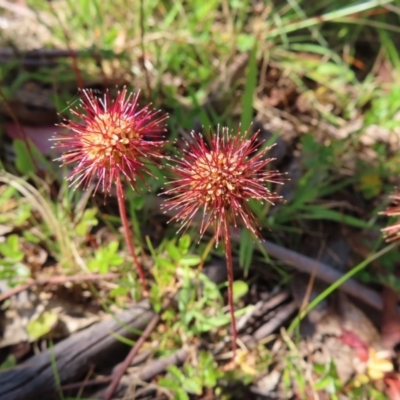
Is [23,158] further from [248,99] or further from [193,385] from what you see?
[193,385]

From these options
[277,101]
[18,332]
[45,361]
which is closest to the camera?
[45,361]

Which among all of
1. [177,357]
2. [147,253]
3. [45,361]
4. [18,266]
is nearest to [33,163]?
[18,266]

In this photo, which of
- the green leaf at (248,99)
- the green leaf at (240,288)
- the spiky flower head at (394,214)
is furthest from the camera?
the green leaf at (248,99)

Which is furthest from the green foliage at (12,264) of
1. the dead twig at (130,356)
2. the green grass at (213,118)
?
the dead twig at (130,356)

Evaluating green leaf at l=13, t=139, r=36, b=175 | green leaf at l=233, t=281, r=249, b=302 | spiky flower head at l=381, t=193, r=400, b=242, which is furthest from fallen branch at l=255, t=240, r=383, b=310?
green leaf at l=13, t=139, r=36, b=175

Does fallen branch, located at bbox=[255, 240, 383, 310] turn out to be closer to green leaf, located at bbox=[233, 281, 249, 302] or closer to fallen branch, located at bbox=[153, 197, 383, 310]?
fallen branch, located at bbox=[153, 197, 383, 310]

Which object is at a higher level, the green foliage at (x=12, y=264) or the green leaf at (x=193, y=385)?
the green foliage at (x=12, y=264)

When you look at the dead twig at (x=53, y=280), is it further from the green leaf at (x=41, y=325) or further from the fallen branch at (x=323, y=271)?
the fallen branch at (x=323, y=271)

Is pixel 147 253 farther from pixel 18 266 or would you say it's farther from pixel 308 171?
pixel 308 171
